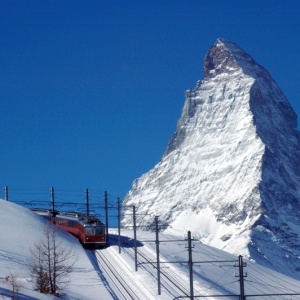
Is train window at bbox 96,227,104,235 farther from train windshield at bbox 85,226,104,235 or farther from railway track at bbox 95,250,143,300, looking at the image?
railway track at bbox 95,250,143,300

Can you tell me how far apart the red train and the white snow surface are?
127cm

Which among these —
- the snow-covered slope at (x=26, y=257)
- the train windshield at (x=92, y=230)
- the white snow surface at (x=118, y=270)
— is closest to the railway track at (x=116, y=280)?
the white snow surface at (x=118, y=270)

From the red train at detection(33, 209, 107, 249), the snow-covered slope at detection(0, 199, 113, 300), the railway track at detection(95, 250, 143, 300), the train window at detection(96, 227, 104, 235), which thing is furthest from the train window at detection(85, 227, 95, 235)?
the railway track at detection(95, 250, 143, 300)

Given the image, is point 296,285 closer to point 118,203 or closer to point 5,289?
point 118,203

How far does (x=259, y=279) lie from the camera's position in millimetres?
110312

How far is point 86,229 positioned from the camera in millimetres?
99125

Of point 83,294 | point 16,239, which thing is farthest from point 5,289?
point 16,239

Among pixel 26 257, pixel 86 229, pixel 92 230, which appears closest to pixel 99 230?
pixel 92 230

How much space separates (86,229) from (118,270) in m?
16.3

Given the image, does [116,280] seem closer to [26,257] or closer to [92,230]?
[26,257]

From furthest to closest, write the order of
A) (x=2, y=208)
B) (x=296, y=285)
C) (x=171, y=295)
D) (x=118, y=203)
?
(x=296, y=285)
(x=2, y=208)
(x=118, y=203)
(x=171, y=295)

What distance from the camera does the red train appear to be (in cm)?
9906

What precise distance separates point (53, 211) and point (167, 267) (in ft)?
94.6

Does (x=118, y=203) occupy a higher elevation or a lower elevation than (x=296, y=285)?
higher
